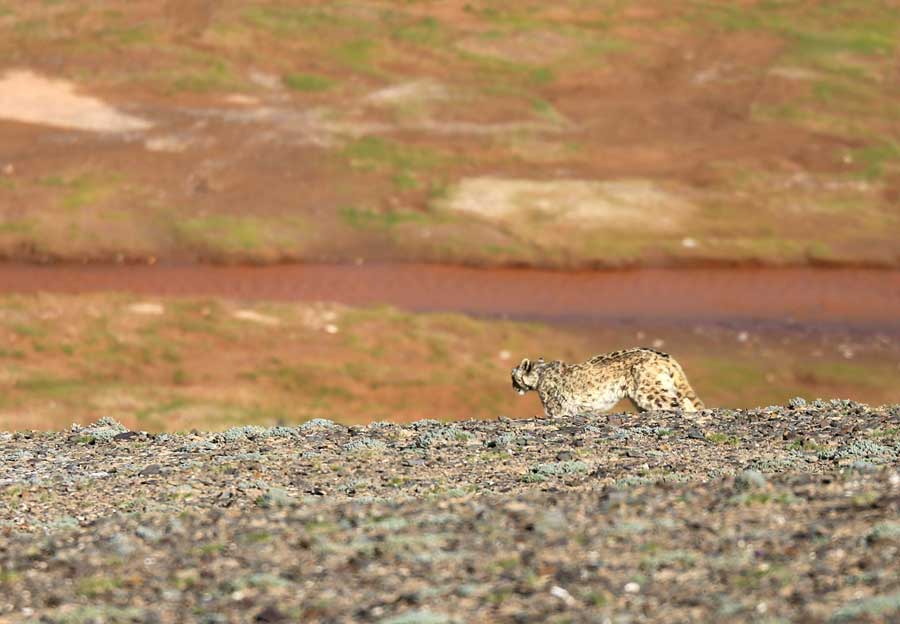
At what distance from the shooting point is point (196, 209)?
3881cm

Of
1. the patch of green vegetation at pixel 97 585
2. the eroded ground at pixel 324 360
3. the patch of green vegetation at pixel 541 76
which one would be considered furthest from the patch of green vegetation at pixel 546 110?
the patch of green vegetation at pixel 97 585

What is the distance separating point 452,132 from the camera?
42656 mm

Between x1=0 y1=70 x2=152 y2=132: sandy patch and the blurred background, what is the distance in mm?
105

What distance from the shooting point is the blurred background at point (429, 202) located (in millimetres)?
31734

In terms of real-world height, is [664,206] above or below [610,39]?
below

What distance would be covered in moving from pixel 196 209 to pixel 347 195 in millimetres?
3684

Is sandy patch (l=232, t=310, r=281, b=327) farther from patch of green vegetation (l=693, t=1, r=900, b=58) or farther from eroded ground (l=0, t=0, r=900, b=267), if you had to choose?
patch of green vegetation (l=693, t=1, r=900, b=58)

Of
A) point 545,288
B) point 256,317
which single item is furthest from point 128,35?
point 545,288

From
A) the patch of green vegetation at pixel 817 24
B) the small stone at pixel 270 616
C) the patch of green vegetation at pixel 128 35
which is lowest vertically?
the patch of green vegetation at pixel 128 35

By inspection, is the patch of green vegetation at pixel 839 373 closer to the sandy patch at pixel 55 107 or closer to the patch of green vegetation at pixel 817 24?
the patch of green vegetation at pixel 817 24

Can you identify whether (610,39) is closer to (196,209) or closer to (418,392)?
(196,209)

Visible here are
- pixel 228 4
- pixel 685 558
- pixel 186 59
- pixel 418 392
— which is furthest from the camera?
pixel 228 4

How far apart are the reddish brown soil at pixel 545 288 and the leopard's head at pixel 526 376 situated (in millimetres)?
12451

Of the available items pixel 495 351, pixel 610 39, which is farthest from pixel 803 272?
pixel 610 39
